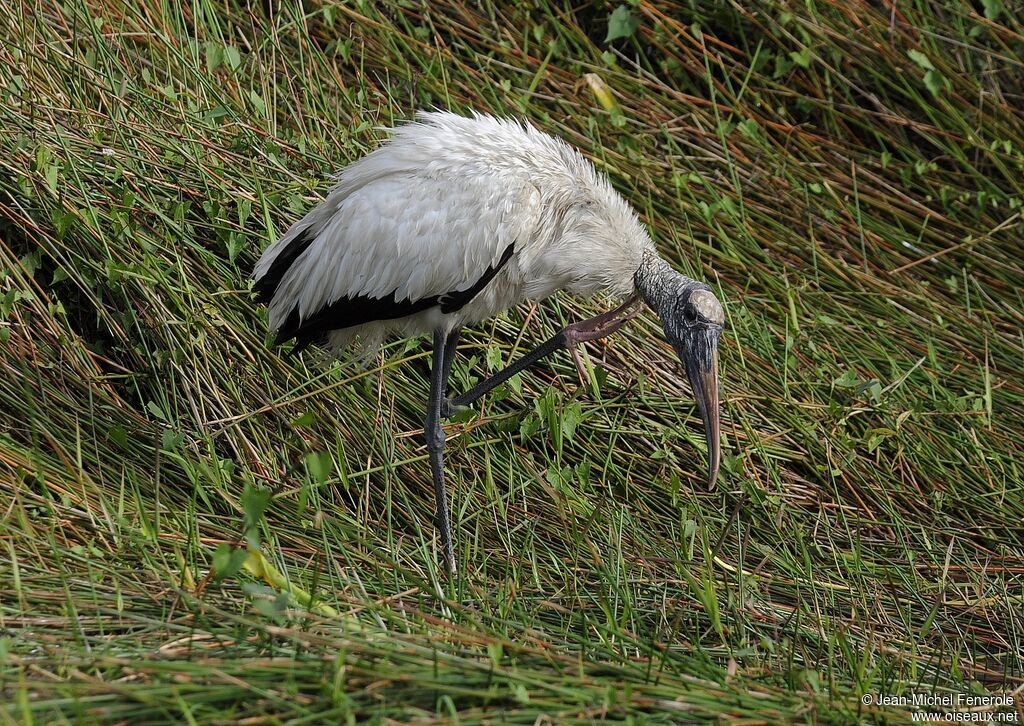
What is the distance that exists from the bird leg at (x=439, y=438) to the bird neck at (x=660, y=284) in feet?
2.25

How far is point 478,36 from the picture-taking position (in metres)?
5.35

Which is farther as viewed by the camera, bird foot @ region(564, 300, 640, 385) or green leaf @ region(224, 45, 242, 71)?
green leaf @ region(224, 45, 242, 71)

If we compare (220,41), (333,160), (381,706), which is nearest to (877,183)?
(333,160)

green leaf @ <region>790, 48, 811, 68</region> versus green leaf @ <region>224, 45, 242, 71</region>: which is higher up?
green leaf @ <region>224, 45, 242, 71</region>

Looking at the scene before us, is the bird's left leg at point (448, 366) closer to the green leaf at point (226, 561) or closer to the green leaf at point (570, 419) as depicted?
the green leaf at point (570, 419)

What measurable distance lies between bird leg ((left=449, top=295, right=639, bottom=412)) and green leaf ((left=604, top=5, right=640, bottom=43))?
5.80ft

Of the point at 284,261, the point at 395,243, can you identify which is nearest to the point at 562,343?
the point at 395,243

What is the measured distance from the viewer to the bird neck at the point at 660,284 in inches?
151

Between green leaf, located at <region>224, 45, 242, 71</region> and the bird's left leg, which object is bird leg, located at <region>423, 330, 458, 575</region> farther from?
green leaf, located at <region>224, 45, 242, 71</region>

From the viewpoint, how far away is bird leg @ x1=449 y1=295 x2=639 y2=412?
394cm

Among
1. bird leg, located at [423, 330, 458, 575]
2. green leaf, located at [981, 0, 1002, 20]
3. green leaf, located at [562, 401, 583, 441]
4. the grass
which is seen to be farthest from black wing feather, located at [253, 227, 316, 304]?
green leaf, located at [981, 0, 1002, 20]

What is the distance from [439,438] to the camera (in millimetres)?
3879

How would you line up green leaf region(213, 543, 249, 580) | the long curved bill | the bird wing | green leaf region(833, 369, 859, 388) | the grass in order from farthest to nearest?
green leaf region(833, 369, 859, 388) < the long curved bill < the bird wing < the grass < green leaf region(213, 543, 249, 580)

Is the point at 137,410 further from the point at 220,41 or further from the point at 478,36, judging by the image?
the point at 478,36
